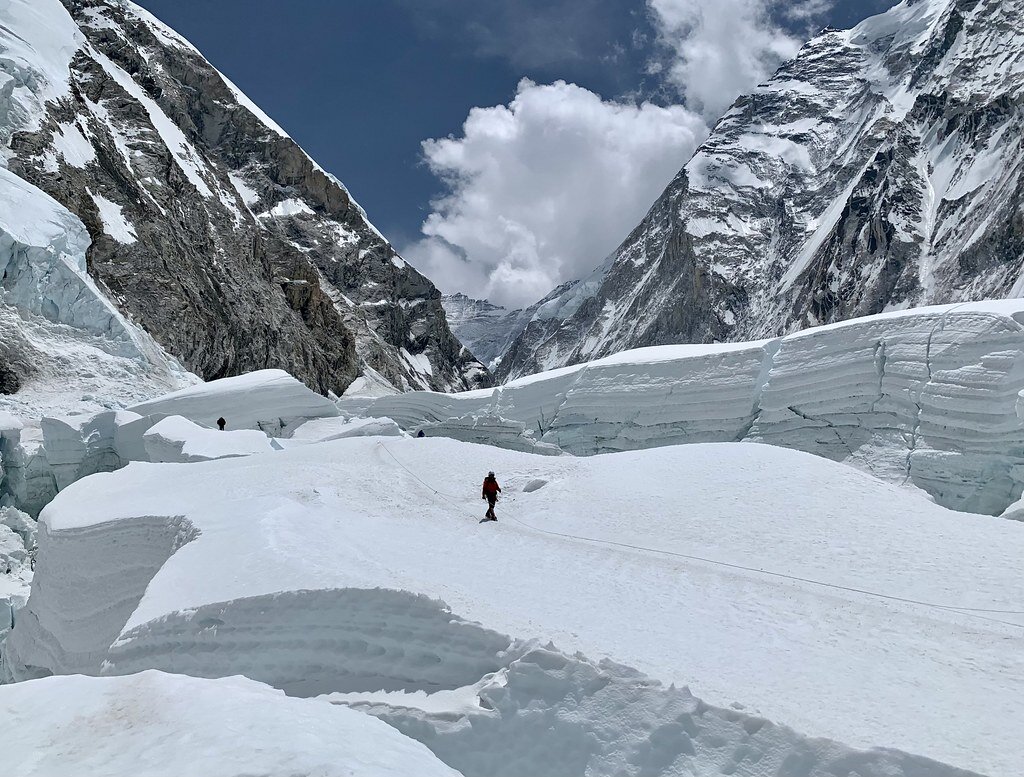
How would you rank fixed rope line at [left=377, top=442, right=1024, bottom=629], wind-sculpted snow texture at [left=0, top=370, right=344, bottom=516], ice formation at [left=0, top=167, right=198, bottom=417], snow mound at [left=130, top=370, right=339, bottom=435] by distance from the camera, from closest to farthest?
fixed rope line at [left=377, top=442, right=1024, bottom=629] < wind-sculpted snow texture at [left=0, top=370, right=344, bottom=516] < snow mound at [left=130, top=370, right=339, bottom=435] < ice formation at [left=0, top=167, right=198, bottom=417]

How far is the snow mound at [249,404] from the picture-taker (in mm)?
23234

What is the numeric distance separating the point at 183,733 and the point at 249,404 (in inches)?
853

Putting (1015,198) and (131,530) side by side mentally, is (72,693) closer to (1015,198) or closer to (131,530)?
(131,530)

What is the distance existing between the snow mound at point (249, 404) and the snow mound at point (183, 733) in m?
20.2

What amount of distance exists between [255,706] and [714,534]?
674 centimetres

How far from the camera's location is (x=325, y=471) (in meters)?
12.7

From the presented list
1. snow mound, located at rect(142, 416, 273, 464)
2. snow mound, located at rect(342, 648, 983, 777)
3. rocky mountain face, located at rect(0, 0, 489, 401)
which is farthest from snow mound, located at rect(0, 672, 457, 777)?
rocky mountain face, located at rect(0, 0, 489, 401)

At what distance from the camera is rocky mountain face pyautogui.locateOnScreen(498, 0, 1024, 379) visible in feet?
306

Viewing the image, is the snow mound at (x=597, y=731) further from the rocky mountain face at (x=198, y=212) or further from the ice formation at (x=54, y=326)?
the rocky mountain face at (x=198, y=212)

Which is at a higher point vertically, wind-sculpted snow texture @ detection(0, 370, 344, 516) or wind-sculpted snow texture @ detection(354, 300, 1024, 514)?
wind-sculpted snow texture @ detection(354, 300, 1024, 514)

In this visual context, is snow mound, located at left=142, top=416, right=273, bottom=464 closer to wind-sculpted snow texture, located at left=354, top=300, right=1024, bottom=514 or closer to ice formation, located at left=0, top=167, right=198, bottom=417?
ice formation, located at left=0, top=167, right=198, bottom=417

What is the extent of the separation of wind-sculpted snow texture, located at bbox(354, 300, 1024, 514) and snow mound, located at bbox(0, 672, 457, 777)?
45.9 ft

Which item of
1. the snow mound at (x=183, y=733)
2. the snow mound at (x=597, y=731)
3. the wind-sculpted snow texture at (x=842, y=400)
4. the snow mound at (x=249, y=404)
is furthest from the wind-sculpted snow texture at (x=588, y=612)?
the snow mound at (x=249, y=404)

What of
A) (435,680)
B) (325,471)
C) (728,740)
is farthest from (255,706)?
(325,471)
